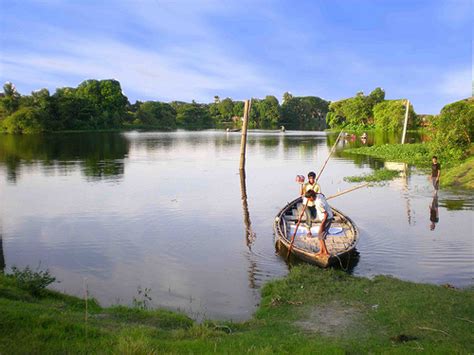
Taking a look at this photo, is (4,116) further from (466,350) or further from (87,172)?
(466,350)

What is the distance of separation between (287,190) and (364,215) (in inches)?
276

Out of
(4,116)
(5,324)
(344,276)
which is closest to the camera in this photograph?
(5,324)

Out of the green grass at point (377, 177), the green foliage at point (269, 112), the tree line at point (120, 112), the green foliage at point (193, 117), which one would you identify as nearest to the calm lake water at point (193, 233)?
the green grass at point (377, 177)

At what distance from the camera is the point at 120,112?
384 feet

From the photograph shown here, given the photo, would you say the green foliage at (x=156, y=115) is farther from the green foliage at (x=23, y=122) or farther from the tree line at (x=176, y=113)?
the green foliage at (x=23, y=122)

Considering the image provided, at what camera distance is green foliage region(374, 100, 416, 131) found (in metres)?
80.9

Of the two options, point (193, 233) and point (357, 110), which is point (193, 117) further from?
point (193, 233)

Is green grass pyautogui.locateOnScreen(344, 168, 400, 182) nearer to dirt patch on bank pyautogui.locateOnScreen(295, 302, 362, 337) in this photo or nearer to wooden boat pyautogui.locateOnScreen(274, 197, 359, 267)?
wooden boat pyautogui.locateOnScreen(274, 197, 359, 267)

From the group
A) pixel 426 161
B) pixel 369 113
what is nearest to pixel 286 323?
pixel 426 161

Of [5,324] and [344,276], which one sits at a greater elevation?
[5,324]

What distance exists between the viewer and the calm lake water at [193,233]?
36.6ft

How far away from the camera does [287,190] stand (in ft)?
82.5

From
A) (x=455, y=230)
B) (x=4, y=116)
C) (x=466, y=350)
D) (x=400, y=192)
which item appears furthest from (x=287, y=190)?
(x=4, y=116)

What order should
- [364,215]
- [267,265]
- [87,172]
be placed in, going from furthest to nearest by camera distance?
1. [87,172]
2. [364,215]
3. [267,265]
